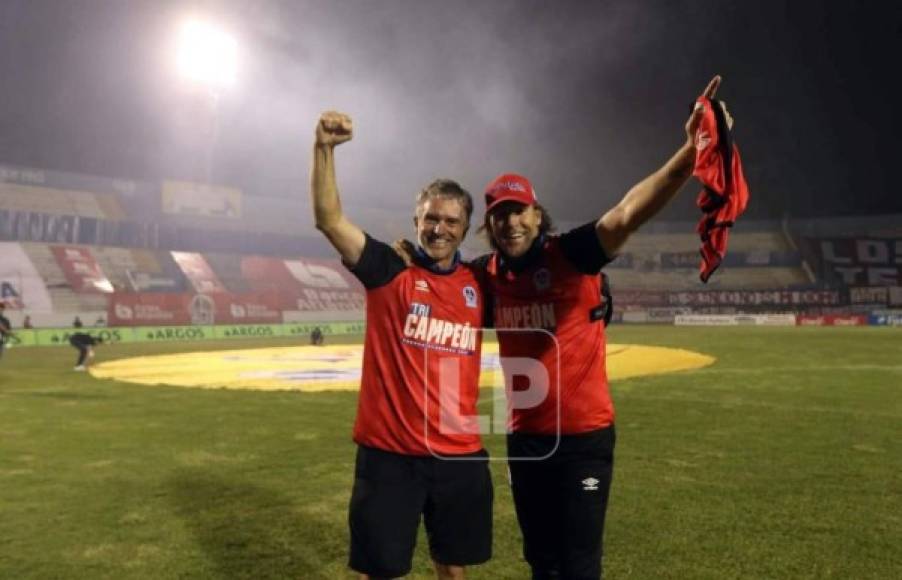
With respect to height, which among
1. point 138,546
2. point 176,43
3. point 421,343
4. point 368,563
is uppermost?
point 176,43

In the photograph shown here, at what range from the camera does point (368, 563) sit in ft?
10.2

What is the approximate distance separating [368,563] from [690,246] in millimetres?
83320

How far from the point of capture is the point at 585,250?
10.9 ft

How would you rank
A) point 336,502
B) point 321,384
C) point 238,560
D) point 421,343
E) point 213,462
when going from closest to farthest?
point 421,343 < point 238,560 < point 336,502 < point 213,462 < point 321,384

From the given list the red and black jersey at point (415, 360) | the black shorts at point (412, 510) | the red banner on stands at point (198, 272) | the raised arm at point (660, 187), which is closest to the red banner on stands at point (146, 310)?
the red banner on stands at point (198, 272)

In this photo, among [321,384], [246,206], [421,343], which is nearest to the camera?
[421,343]

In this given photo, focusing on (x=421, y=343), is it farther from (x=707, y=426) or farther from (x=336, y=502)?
(x=707, y=426)

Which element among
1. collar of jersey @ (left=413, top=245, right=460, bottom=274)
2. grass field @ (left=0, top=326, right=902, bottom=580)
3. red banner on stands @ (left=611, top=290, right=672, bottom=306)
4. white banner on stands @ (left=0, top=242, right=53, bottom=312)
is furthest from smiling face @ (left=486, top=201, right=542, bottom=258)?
red banner on stands @ (left=611, top=290, right=672, bottom=306)

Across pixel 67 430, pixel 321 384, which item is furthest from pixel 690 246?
pixel 67 430

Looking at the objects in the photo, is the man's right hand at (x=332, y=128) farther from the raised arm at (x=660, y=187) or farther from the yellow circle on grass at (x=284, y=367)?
the yellow circle on grass at (x=284, y=367)

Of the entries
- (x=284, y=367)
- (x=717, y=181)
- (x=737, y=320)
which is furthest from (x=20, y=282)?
(x=737, y=320)

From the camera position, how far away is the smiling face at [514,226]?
345 centimetres

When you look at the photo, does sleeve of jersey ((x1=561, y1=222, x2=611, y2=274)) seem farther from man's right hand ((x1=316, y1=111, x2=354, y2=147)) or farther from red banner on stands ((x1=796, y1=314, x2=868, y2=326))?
red banner on stands ((x1=796, y1=314, x2=868, y2=326))

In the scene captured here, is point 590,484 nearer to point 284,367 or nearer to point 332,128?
point 332,128
